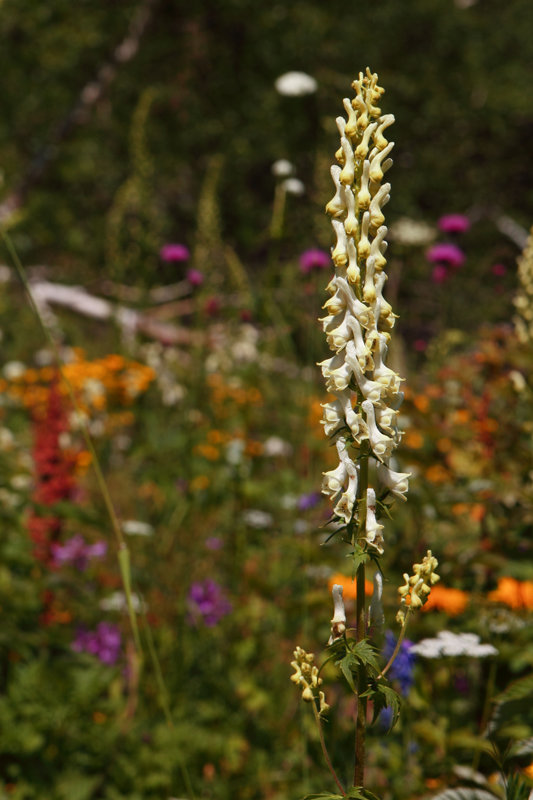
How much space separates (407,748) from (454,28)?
9.01 meters

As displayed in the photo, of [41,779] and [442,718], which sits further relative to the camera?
[41,779]

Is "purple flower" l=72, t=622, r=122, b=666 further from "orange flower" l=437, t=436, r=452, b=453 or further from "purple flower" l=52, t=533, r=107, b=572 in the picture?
"orange flower" l=437, t=436, r=452, b=453

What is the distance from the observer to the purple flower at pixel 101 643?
94.1 inches

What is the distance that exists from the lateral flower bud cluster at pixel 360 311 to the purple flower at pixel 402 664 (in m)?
0.76

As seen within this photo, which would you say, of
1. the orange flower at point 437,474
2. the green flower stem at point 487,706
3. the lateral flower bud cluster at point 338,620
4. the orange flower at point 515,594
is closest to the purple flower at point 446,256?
the orange flower at point 437,474

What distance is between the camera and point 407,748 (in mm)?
1700

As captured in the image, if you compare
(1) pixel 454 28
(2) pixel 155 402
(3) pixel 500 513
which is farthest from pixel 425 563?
(1) pixel 454 28

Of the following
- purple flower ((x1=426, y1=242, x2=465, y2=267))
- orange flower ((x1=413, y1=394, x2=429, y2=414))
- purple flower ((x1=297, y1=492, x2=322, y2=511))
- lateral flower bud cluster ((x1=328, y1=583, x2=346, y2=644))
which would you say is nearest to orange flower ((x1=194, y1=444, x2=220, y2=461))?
purple flower ((x1=297, y1=492, x2=322, y2=511))

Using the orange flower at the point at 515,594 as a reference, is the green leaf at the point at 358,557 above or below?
below

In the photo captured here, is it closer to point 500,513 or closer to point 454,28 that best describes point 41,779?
point 500,513

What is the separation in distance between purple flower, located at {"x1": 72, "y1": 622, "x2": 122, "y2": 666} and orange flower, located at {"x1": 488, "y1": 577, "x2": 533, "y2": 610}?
3.96 ft

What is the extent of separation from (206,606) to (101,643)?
377 mm

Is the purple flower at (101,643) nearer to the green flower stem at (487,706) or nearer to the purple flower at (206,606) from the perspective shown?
the purple flower at (206,606)

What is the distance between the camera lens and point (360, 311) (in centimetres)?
83
